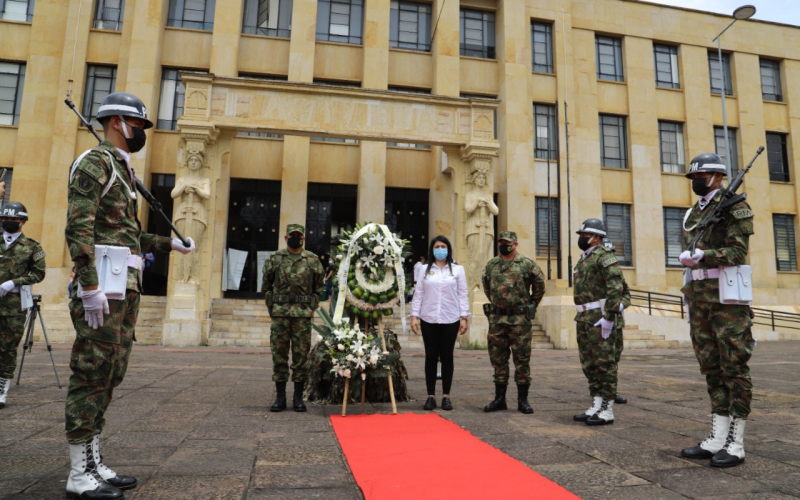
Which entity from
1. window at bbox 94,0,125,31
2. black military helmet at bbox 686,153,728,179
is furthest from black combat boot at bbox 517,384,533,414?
window at bbox 94,0,125,31

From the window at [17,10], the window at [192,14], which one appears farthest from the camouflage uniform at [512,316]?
the window at [17,10]

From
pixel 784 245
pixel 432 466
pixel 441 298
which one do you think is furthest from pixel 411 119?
pixel 784 245

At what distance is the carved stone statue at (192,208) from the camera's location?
50.8 feet

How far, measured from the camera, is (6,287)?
20.4ft

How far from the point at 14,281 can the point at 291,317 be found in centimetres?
338

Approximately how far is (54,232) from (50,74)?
6.17 meters

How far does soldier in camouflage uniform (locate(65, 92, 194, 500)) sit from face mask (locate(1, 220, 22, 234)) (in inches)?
160

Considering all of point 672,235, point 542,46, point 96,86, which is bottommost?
point 672,235

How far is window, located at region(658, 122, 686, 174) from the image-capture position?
2373cm

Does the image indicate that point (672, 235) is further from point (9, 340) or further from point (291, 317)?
point (9, 340)

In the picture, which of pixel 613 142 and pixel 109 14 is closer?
pixel 109 14

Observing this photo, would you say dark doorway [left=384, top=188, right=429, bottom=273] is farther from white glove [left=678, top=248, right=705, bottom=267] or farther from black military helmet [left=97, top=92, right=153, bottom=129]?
black military helmet [left=97, top=92, right=153, bottom=129]

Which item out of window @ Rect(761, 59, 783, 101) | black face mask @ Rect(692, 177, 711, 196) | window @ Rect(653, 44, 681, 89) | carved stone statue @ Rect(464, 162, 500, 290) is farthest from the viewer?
window @ Rect(761, 59, 783, 101)

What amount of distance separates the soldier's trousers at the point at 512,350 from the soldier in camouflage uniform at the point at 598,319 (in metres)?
0.64
